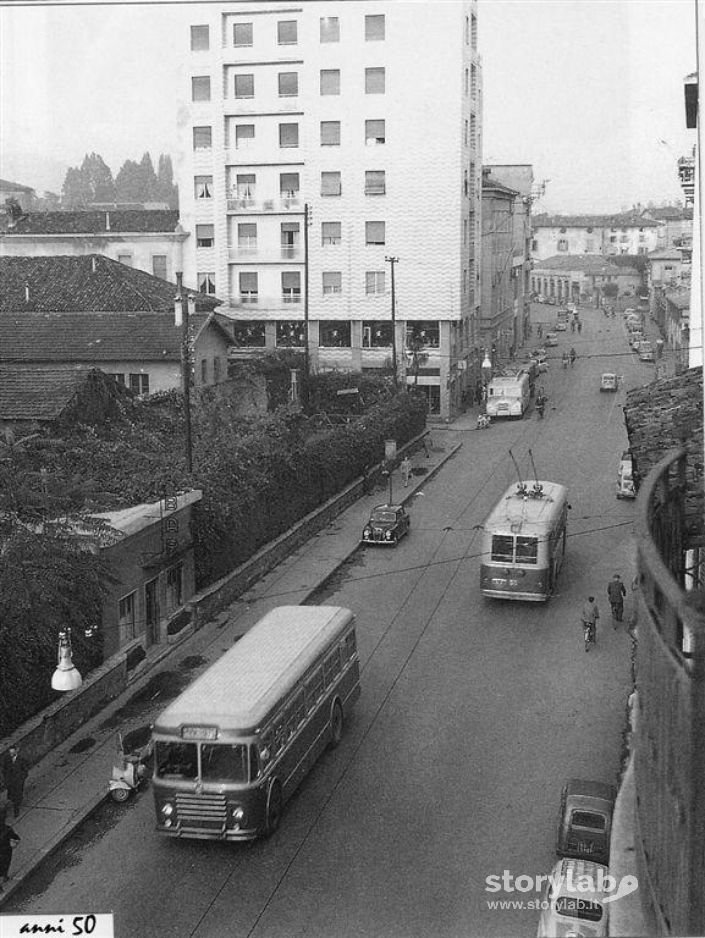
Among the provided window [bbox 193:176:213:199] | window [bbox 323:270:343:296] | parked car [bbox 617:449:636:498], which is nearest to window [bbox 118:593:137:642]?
window [bbox 193:176:213:199]

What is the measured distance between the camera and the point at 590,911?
7.00 m

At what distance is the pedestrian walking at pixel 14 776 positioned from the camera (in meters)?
9.76

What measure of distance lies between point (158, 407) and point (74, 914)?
605 inches

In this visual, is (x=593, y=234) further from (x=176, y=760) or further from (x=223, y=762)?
(x=176, y=760)

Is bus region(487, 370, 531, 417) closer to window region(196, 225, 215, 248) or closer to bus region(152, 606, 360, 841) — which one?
window region(196, 225, 215, 248)

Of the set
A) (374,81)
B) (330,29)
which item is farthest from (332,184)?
(330,29)

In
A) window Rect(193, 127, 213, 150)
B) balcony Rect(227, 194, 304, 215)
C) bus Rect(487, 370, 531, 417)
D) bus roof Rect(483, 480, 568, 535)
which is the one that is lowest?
bus roof Rect(483, 480, 568, 535)

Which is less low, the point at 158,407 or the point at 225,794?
the point at 158,407

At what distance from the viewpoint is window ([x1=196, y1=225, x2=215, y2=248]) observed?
853 inches

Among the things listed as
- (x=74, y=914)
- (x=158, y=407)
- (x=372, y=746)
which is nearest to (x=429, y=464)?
(x=158, y=407)

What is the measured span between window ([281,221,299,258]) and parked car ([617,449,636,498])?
7688 millimetres

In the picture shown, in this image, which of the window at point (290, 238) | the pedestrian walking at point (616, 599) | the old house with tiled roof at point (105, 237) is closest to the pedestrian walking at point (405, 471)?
the window at point (290, 238)

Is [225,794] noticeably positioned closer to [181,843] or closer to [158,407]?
[181,843]

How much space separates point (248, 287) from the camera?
2542 cm
